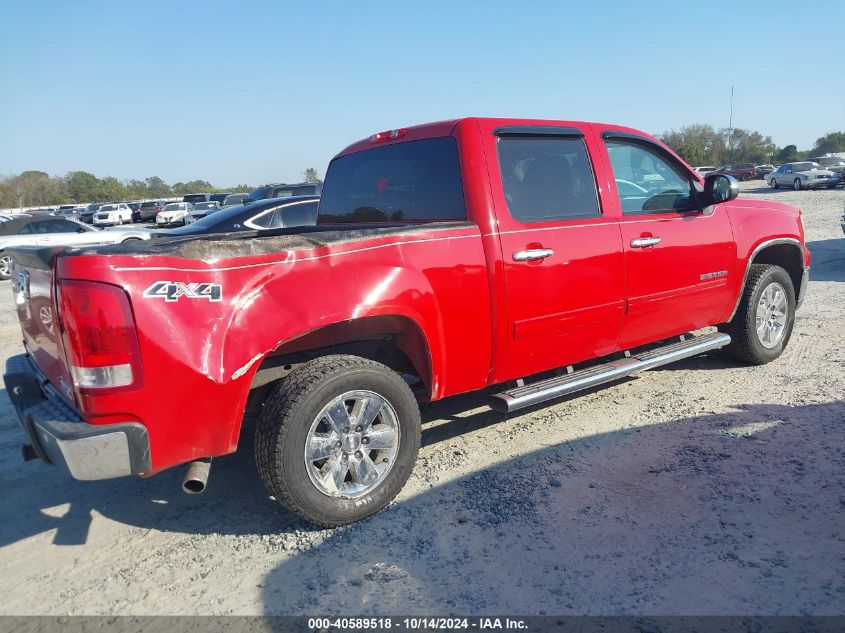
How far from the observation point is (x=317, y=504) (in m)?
3.06

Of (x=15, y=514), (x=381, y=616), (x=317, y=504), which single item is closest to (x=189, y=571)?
(x=317, y=504)

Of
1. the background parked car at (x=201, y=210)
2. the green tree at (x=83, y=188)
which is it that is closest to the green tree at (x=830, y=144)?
the background parked car at (x=201, y=210)

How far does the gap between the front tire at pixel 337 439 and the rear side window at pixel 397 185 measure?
1.18 m

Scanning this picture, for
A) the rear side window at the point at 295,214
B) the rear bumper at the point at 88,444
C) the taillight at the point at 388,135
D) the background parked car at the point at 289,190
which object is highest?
the background parked car at the point at 289,190

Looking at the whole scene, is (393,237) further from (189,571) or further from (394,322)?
(189,571)

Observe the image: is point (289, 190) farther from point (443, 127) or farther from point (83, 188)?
point (83, 188)

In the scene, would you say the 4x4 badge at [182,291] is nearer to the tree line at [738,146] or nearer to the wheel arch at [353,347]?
the wheel arch at [353,347]

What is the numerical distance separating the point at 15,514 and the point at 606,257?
151 inches

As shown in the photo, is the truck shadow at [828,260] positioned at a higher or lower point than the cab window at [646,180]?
lower

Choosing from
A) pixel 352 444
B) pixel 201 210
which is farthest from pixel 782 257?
pixel 201 210

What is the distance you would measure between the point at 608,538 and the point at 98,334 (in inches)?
96.1

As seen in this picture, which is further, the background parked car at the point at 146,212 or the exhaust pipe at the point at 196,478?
the background parked car at the point at 146,212

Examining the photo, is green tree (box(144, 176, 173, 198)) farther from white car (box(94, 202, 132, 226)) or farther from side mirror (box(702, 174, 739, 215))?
side mirror (box(702, 174, 739, 215))

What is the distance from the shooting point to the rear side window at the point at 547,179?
381 centimetres
